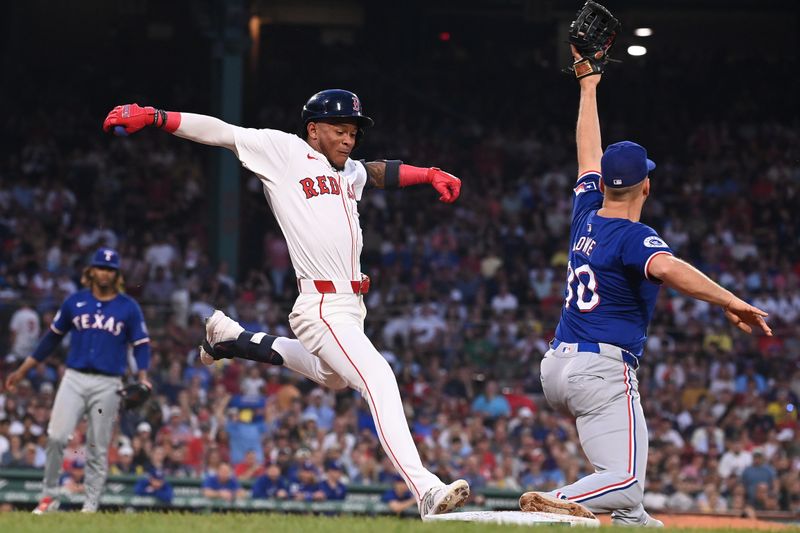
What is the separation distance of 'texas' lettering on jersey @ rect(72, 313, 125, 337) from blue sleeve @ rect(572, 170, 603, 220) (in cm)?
473

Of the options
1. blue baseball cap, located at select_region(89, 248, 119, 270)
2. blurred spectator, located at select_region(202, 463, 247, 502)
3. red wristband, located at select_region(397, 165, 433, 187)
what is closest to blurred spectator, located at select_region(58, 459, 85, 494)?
blurred spectator, located at select_region(202, 463, 247, 502)

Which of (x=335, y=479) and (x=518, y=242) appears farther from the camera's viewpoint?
(x=518, y=242)

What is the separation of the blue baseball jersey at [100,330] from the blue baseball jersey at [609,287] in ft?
16.0

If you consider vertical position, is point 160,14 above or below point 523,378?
above

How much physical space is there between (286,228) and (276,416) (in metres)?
8.83

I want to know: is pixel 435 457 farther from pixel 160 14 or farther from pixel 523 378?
pixel 160 14

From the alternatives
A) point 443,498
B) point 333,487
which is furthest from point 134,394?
point 443,498

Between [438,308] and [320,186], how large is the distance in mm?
11438

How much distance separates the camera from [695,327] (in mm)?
17219

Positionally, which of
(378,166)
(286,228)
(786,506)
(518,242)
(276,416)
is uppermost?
(518,242)

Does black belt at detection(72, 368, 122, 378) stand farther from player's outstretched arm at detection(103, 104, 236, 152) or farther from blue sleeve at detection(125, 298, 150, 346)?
player's outstretched arm at detection(103, 104, 236, 152)

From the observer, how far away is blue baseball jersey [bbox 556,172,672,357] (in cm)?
582

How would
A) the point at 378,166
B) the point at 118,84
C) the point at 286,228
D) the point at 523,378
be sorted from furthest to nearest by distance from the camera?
the point at 118,84 → the point at 523,378 → the point at 378,166 → the point at 286,228

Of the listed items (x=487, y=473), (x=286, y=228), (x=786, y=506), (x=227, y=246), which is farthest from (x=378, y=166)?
(x=227, y=246)
